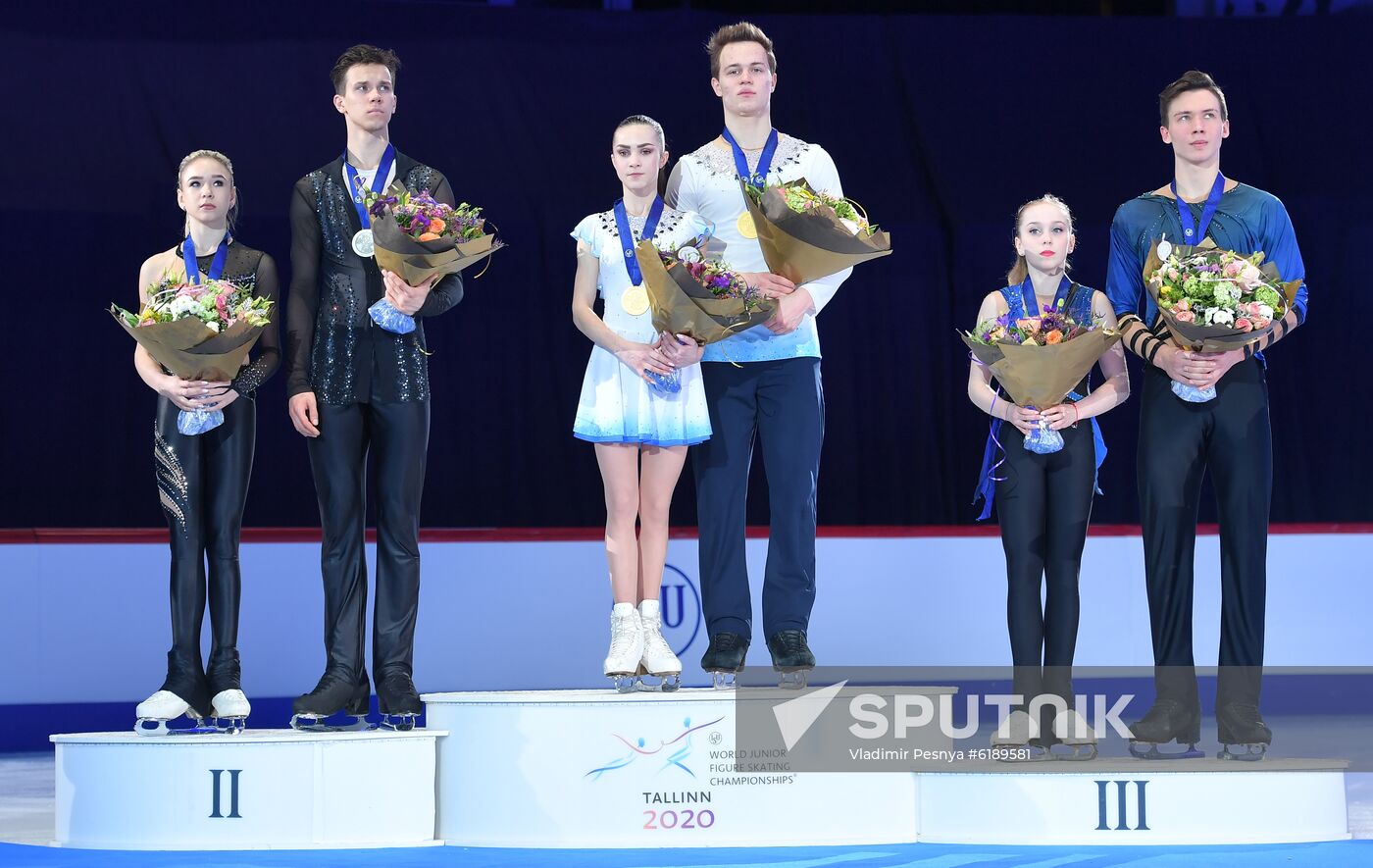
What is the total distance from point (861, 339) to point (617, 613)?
475cm

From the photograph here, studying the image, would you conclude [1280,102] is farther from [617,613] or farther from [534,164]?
[617,613]

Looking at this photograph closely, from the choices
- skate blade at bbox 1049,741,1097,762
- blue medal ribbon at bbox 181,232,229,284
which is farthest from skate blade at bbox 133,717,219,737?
skate blade at bbox 1049,741,1097,762

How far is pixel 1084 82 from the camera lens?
9.03 metres

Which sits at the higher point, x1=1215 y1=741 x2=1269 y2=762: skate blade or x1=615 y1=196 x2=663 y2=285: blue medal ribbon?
x1=615 y1=196 x2=663 y2=285: blue medal ribbon

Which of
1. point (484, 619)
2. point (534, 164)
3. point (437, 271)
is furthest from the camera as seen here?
point (534, 164)

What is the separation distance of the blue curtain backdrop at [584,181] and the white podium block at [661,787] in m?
4.51

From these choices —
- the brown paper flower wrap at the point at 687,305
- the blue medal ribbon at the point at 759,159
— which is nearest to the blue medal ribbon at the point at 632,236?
the brown paper flower wrap at the point at 687,305

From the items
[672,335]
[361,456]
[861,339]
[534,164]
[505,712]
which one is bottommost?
[505,712]

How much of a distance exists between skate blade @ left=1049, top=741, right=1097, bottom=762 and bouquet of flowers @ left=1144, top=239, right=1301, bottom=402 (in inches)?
35.2

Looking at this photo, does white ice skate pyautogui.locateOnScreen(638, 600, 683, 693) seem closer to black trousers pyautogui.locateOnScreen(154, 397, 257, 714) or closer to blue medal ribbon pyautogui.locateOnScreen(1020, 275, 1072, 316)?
black trousers pyautogui.locateOnScreen(154, 397, 257, 714)

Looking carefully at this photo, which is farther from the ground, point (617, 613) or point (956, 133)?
point (956, 133)

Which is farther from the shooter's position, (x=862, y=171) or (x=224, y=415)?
(x=862, y=171)

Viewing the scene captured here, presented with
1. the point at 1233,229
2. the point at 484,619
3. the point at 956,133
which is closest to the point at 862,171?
the point at 956,133

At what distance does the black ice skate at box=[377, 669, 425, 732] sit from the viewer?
4148 mm
